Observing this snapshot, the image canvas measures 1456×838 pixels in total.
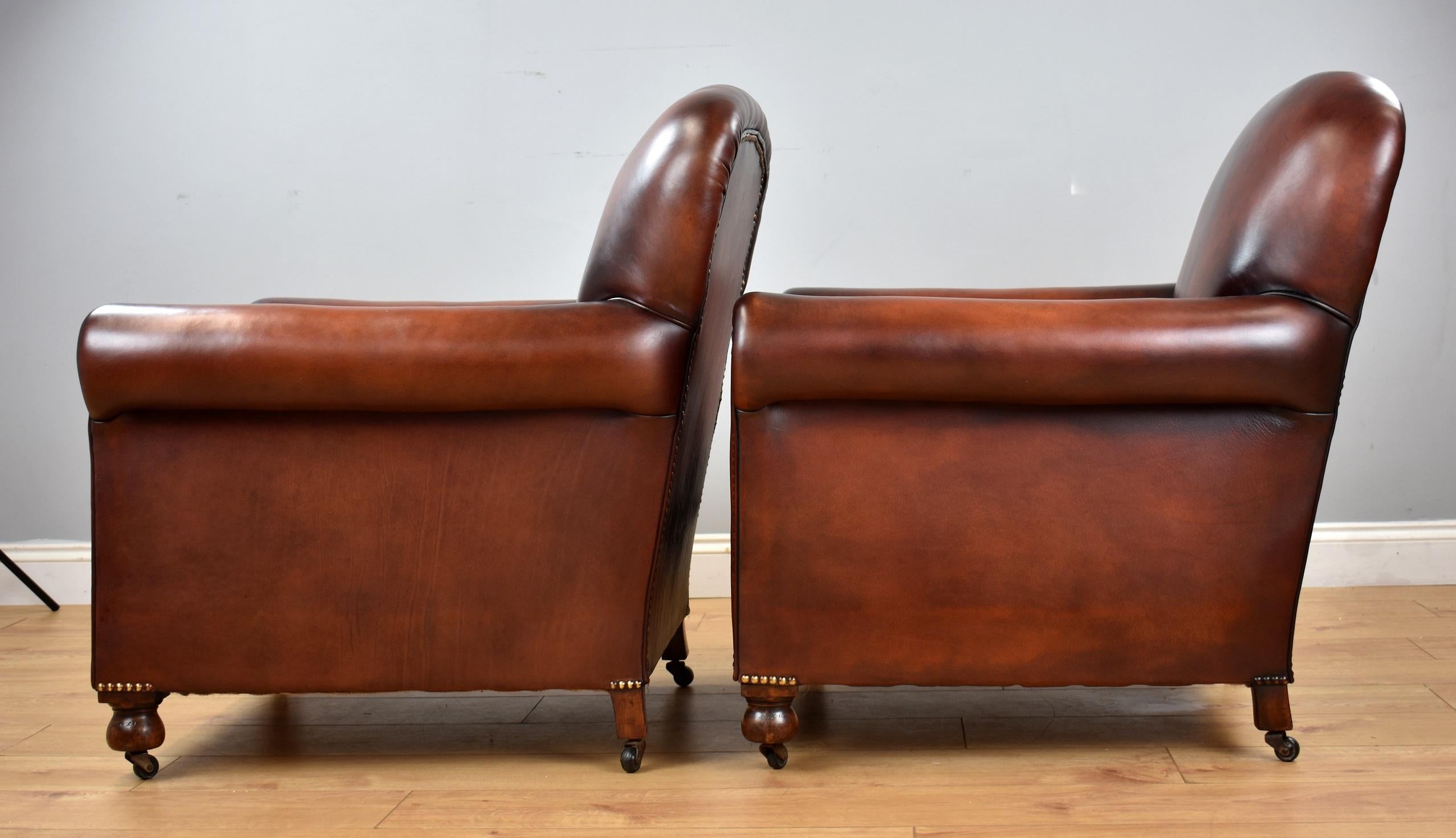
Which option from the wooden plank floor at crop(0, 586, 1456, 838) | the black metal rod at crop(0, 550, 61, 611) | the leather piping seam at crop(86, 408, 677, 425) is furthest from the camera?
the black metal rod at crop(0, 550, 61, 611)

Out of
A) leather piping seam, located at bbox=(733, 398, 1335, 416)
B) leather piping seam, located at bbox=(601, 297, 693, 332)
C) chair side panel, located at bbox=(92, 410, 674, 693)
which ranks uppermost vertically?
leather piping seam, located at bbox=(601, 297, 693, 332)

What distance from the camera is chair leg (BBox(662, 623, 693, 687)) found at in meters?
1.93

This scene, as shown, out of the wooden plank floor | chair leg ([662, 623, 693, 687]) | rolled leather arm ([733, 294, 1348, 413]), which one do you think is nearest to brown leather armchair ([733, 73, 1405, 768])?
rolled leather arm ([733, 294, 1348, 413])

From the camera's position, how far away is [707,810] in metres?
1.38

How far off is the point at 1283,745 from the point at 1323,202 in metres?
0.71

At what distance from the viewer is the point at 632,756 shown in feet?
4.98

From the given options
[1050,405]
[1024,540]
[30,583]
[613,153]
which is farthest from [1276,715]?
[30,583]

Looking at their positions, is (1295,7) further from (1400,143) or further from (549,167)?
(549,167)

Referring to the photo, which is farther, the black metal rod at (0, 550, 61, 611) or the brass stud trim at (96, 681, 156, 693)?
the black metal rod at (0, 550, 61, 611)

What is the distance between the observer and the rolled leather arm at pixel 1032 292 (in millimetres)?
1993

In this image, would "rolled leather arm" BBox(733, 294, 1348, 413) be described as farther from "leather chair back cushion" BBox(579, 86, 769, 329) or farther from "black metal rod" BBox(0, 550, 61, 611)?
"black metal rod" BBox(0, 550, 61, 611)

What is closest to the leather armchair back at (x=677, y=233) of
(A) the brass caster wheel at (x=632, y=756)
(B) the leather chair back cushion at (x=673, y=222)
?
(B) the leather chair back cushion at (x=673, y=222)

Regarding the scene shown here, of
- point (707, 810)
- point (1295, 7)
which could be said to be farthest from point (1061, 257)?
point (707, 810)

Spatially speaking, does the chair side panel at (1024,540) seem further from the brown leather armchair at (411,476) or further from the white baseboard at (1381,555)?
the white baseboard at (1381,555)
